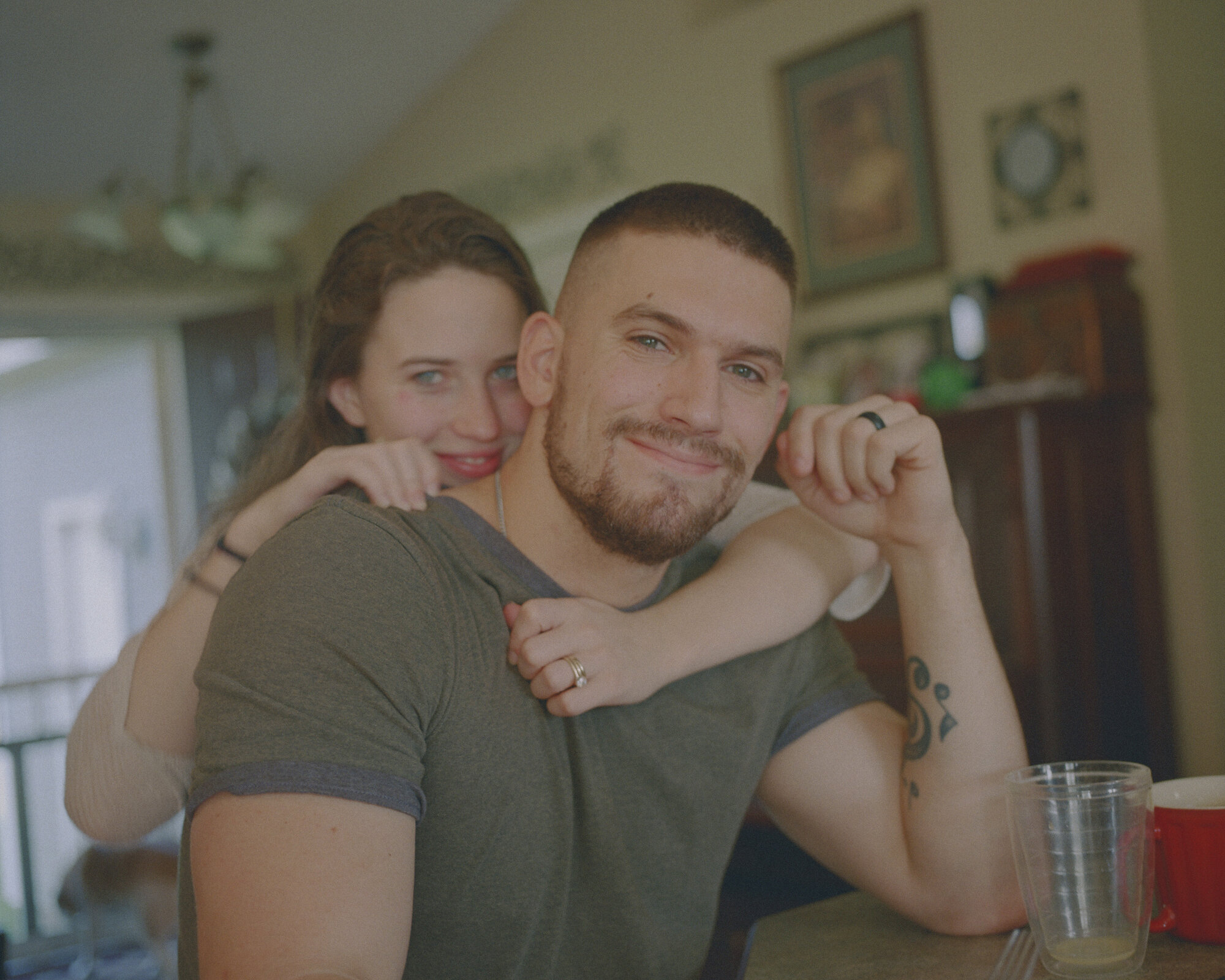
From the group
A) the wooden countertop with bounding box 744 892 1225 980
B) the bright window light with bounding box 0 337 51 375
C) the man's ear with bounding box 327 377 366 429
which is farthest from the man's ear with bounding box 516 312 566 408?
the bright window light with bounding box 0 337 51 375

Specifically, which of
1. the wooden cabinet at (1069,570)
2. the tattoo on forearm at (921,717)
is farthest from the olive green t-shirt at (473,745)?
the wooden cabinet at (1069,570)

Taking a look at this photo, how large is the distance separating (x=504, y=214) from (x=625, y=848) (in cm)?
454

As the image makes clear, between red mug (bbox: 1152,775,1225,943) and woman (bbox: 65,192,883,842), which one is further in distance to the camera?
woman (bbox: 65,192,883,842)

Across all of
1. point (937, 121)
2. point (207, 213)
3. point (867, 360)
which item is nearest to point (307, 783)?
point (867, 360)

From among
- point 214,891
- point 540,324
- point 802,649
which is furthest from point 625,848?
point 540,324

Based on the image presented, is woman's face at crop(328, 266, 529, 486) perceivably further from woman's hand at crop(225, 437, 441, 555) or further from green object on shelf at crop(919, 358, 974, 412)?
green object on shelf at crop(919, 358, 974, 412)

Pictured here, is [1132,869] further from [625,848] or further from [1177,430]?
[1177,430]

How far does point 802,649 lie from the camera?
134cm

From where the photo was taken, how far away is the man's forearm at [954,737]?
1.13 meters

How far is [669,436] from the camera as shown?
1.18 m

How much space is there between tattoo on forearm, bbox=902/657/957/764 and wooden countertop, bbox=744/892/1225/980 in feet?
0.48

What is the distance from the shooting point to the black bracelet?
1.26 m

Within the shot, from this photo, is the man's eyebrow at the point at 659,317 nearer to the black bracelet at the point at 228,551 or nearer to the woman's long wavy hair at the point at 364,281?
the woman's long wavy hair at the point at 364,281

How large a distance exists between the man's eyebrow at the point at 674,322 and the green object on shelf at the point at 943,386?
214 cm
